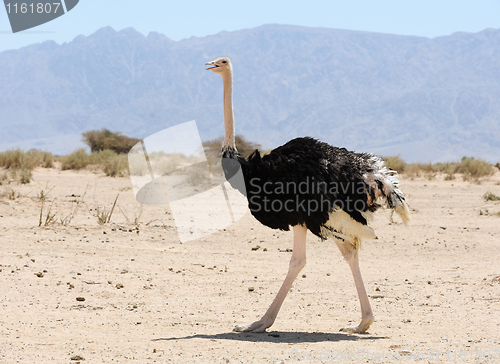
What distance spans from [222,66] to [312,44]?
188628mm

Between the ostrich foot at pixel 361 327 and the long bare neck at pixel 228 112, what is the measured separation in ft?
6.36

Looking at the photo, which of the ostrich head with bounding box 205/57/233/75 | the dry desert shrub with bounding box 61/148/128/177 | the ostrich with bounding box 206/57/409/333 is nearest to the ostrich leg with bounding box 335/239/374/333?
the ostrich with bounding box 206/57/409/333

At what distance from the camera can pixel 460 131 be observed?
12875 cm

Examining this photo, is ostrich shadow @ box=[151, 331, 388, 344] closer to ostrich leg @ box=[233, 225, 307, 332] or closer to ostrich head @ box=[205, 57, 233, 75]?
ostrich leg @ box=[233, 225, 307, 332]

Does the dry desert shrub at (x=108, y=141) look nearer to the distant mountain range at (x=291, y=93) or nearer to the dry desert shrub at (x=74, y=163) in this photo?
the dry desert shrub at (x=74, y=163)

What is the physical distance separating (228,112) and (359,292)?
208cm

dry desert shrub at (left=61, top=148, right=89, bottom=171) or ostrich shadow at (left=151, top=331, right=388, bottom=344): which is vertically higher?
dry desert shrub at (left=61, top=148, right=89, bottom=171)

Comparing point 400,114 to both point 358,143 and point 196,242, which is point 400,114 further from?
point 196,242

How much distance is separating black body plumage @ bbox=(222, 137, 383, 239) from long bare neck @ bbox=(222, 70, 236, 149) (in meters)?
0.36

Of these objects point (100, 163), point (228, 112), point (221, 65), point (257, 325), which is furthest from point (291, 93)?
point (257, 325)

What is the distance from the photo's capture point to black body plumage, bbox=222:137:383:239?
16.0 ft

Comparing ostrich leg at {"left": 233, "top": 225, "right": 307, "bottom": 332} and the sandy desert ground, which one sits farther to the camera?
ostrich leg at {"left": 233, "top": 225, "right": 307, "bottom": 332}

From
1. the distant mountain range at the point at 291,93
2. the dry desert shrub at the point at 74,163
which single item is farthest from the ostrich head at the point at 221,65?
the distant mountain range at the point at 291,93

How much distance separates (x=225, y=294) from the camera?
6.62 meters
